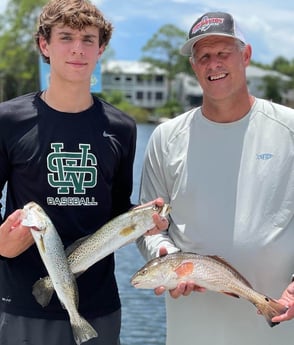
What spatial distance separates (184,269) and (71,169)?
790 mm

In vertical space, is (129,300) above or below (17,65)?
above

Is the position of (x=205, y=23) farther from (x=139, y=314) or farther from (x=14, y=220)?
(x=139, y=314)

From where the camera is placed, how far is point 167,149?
4.11 m

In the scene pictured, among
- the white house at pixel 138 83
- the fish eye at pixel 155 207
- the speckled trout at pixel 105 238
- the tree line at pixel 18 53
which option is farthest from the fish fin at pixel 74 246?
the white house at pixel 138 83

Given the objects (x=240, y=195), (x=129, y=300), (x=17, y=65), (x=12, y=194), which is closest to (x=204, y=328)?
(x=240, y=195)

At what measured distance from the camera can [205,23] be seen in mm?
4051

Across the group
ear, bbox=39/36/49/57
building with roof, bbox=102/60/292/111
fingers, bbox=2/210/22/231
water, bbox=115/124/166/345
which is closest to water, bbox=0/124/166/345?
water, bbox=115/124/166/345

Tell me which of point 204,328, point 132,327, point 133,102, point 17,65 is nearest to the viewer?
point 204,328

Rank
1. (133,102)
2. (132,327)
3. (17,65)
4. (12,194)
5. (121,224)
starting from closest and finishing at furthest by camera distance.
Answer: (121,224) → (12,194) → (132,327) → (17,65) → (133,102)

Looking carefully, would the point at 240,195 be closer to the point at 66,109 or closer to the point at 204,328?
the point at 204,328

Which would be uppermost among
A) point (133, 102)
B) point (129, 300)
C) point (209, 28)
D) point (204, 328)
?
point (209, 28)

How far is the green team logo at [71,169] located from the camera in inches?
143

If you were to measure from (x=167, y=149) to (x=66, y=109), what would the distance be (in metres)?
0.70

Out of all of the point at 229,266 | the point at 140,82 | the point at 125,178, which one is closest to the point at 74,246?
the point at 125,178
